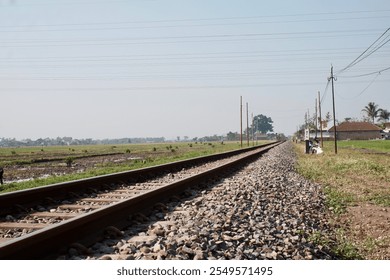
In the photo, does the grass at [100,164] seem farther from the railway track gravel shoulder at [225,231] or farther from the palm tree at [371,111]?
the palm tree at [371,111]

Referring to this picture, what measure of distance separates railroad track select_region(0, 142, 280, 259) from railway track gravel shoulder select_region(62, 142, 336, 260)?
0.18 m

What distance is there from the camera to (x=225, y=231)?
4.92m

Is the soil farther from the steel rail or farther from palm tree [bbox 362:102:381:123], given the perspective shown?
palm tree [bbox 362:102:381:123]

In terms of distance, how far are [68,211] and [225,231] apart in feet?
9.06

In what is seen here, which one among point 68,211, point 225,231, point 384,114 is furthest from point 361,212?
point 384,114

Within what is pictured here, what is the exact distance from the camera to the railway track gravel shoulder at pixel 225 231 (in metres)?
3.99

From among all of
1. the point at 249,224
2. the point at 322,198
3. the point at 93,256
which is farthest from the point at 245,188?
the point at 93,256

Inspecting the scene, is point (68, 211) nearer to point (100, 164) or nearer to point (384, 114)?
point (100, 164)

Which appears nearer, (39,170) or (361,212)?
(361,212)

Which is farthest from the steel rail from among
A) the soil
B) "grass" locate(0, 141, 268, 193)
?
the soil

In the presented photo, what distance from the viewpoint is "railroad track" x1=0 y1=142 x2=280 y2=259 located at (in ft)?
11.9
